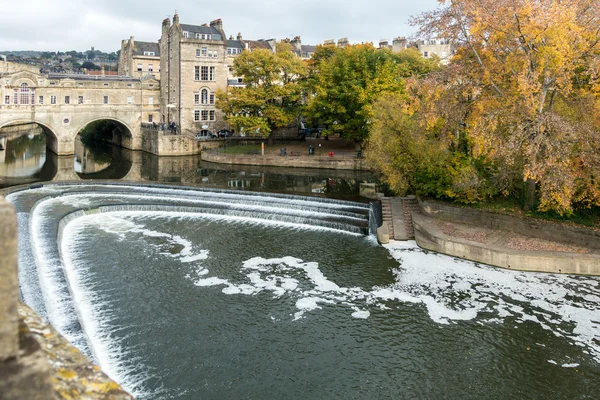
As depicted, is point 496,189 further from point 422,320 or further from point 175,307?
point 175,307

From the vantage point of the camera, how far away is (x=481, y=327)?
666 inches

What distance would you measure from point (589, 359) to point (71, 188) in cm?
3173

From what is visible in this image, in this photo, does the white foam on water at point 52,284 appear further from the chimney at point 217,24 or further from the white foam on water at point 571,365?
the chimney at point 217,24

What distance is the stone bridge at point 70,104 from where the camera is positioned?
52.8 meters

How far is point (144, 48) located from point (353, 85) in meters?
51.7

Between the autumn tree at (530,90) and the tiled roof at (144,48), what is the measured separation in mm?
71369

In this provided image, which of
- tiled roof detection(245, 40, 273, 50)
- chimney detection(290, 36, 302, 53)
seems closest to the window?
tiled roof detection(245, 40, 273, 50)

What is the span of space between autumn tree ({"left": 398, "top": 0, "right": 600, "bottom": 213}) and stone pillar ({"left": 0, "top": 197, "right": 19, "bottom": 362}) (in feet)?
70.3

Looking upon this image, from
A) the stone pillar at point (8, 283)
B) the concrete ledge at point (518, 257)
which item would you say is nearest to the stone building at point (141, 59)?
the concrete ledge at point (518, 257)

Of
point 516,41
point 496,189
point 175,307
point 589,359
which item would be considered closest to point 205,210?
point 175,307

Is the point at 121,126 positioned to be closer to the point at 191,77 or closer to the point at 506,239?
the point at 191,77

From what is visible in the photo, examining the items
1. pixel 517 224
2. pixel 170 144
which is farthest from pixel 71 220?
pixel 170 144

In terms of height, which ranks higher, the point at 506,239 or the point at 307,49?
the point at 307,49

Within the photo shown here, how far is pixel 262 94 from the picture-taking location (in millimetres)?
56562
